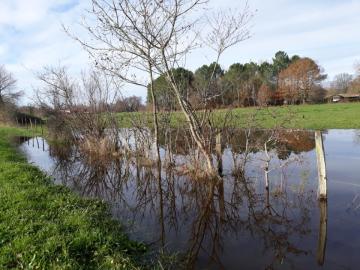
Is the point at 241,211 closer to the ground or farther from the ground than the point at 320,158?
closer to the ground

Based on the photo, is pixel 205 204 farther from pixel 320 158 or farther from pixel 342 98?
pixel 342 98

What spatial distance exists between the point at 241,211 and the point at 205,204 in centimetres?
119

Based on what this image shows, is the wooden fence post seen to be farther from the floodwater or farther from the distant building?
the distant building

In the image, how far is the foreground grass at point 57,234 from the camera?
20.7ft

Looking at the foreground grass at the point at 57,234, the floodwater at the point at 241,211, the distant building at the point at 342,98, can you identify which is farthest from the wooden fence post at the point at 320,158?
the distant building at the point at 342,98

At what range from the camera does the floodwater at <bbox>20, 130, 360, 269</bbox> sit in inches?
311

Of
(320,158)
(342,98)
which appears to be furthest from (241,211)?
(342,98)

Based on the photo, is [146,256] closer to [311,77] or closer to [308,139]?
[308,139]

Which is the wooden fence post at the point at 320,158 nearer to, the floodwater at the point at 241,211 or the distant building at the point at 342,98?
the floodwater at the point at 241,211

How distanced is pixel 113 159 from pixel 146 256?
Result: 47.4 feet

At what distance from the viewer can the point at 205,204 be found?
38.0 feet

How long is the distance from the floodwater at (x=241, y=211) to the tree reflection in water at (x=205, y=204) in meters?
0.02

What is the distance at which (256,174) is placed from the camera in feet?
49.1

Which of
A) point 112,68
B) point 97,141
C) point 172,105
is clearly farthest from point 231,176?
point 97,141
